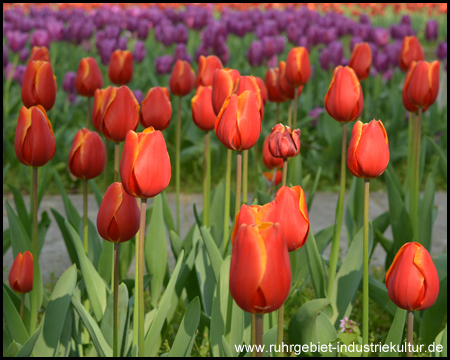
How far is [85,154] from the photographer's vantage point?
1.71m

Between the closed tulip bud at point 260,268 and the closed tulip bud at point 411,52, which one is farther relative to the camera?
the closed tulip bud at point 411,52

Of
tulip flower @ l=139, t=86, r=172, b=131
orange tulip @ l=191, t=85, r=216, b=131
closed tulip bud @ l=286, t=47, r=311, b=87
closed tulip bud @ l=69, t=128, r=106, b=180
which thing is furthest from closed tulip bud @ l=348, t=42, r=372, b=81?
closed tulip bud @ l=69, t=128, r=106, b=180

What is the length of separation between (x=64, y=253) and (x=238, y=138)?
6.65ft

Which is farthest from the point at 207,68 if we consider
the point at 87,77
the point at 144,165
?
the point at 144,165

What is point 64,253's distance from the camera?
10.4 feet

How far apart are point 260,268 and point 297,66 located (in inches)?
53.2

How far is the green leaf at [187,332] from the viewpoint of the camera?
1.42 meters

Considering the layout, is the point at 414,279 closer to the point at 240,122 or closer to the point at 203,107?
the point at 240,122

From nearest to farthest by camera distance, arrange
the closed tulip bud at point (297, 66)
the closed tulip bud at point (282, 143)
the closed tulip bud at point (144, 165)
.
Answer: the closed tulip bud at point (144, 165), the closed tulip bud at point (282, 143), the closed tulip bud at point (297, 66)

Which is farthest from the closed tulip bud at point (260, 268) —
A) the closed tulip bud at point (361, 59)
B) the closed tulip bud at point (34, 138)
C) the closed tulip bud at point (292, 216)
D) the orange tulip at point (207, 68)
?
the closed tulip bud at point (361, 59)

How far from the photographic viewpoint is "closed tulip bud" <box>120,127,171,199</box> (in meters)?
1.17

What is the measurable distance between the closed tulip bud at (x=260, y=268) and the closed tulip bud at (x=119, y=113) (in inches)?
33.0

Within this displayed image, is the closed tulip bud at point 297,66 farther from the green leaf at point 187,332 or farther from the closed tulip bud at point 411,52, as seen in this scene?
the green leaf at point 187,332

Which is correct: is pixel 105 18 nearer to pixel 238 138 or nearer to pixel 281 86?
pixel 281 86
